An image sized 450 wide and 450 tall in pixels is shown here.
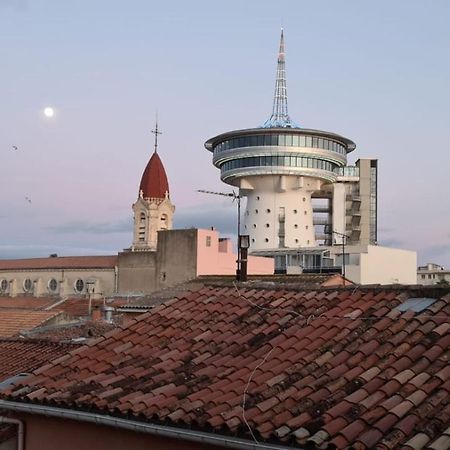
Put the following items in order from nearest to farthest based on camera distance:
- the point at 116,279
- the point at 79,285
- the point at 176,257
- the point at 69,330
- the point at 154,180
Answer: the point at 69,330, the point at 176,257, the point at 116,279, the point at 79,285, the point at 154,180

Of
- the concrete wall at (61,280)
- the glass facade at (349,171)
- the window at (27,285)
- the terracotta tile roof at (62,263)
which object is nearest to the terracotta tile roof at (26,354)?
the concrete wall at (61,280)

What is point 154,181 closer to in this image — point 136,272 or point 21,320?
point 136,272

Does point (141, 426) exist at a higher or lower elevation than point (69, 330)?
higher

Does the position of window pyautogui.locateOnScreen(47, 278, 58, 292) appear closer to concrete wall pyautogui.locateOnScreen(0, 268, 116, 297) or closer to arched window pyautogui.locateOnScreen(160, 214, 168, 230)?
concrete wall pyautogui.locateOnScreen(0, 268, 116, 297)

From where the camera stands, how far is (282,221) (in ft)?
266

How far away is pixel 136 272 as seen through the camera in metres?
51.6

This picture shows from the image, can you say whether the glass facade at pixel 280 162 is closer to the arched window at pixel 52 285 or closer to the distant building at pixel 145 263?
the distant building at pixel 145 263

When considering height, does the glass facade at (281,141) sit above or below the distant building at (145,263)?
above

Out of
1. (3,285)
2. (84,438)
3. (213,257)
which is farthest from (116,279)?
(84,438)

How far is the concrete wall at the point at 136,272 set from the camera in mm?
50281

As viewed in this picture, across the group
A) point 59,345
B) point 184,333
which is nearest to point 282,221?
point 59,345

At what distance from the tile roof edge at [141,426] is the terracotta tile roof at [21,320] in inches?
746

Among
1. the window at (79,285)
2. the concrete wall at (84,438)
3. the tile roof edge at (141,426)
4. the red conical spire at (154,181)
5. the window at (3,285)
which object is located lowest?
the window at (3,285)

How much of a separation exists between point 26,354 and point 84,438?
917 centimetres
